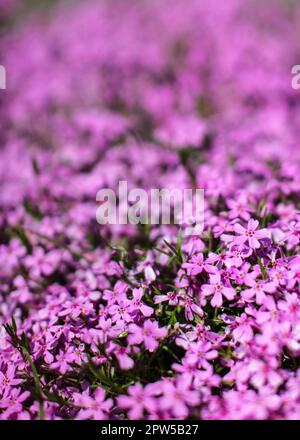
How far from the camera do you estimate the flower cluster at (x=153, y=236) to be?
230 centimetres

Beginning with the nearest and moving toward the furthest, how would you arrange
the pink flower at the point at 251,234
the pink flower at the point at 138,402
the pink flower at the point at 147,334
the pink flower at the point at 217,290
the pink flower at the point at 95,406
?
the pink flower at the point at 138,402
the pink flower at the point at 95,406
the pink flower at the point at 147,334
the pink flower at the point at 217,290
the pink flower at the point at 251,234

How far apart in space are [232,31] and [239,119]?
2231mm

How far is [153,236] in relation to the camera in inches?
129

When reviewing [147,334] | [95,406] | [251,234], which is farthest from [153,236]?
[95,406]

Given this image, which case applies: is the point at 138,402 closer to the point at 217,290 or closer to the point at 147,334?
the point at 147,334

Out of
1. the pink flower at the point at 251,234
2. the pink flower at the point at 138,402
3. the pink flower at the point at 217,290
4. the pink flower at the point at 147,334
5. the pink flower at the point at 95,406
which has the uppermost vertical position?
the pink flower at the point at 251,234

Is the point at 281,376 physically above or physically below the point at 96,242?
below

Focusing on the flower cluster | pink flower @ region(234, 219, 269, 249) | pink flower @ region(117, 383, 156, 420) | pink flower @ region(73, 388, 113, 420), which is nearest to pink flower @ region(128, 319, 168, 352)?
the flower cluster

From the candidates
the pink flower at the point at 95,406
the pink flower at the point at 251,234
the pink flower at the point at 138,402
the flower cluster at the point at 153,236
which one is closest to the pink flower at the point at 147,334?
the flower cluster at the point at 153,236

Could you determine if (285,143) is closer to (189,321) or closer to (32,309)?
(189,321)

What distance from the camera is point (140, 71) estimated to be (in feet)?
20.4

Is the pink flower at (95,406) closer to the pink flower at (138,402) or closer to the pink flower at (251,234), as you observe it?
the pink flower at (138,402)

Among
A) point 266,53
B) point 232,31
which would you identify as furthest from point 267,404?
point 232,31

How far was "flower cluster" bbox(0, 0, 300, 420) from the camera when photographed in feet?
7.54
